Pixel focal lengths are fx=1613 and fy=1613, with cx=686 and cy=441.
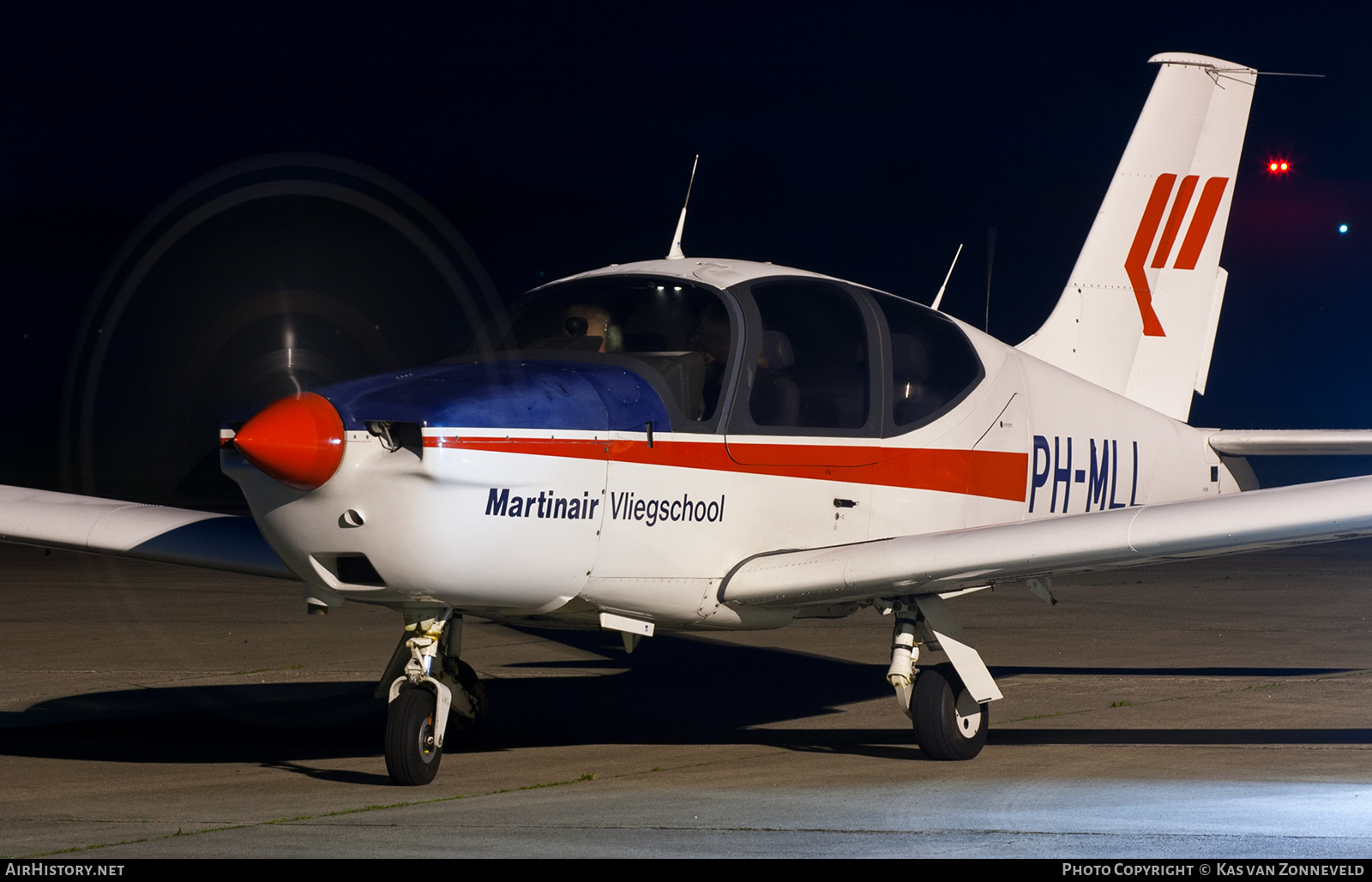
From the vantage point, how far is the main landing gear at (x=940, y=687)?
8016 millimetres

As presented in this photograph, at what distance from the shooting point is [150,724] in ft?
29.6

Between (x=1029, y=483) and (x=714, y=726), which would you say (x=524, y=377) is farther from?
(x=1029, y=483)

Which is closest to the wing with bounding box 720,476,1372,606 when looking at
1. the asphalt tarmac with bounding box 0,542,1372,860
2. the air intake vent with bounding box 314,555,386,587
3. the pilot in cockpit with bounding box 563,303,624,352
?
the asphalt tarmac with bounding box 0,542,1372,860

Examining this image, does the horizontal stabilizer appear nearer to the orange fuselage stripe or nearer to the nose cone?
the orange fuselage stripe

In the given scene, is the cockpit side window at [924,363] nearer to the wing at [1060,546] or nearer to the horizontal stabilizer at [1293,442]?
the wing at [1060,546]

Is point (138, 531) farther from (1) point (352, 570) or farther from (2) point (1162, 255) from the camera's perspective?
(2) point (1162, 255)

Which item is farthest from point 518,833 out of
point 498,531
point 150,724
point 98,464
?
point 98,464

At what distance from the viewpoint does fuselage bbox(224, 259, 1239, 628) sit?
21.8 feet

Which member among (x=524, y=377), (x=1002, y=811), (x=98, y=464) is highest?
(x=524, y=377)

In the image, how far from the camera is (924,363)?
8766 mm

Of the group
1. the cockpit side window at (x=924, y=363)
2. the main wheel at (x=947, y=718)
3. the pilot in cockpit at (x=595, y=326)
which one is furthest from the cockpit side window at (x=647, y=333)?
the main wheel at (x=947, y=718)

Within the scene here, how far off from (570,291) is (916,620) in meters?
2.46

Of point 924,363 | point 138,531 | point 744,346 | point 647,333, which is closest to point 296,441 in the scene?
point 647,333

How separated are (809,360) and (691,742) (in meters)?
2.12
